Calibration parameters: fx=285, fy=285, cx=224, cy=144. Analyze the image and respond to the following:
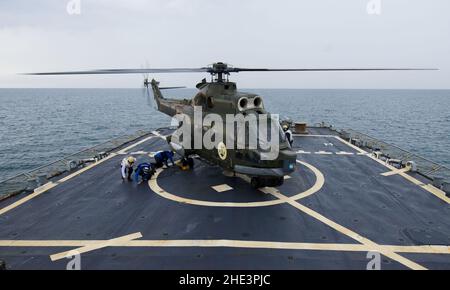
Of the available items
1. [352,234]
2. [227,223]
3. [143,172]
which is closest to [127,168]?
[143,172]

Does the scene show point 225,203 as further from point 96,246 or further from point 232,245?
point 96,246

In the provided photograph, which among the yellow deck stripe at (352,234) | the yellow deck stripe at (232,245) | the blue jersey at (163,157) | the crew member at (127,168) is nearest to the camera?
the yellow deck stripe at (352,234)

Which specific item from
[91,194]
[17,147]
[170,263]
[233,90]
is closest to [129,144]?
[91,194]

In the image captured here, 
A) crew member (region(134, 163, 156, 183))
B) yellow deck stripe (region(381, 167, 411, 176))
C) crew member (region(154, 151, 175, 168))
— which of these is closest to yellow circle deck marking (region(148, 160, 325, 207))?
crew member (region(134, 163, 156, 183))

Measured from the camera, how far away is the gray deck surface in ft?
29.2

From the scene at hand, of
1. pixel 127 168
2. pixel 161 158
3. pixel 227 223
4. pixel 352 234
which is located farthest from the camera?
pixel 161 158

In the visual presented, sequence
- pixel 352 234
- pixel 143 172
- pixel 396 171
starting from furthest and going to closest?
pixel 396 171 < pixel 143 172 < pixel 352 234

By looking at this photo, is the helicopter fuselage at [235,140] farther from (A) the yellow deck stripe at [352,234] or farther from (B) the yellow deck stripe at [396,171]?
(B) the yellow deck stripe at [396,171]

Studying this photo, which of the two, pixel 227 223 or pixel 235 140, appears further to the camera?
pixel 235 140

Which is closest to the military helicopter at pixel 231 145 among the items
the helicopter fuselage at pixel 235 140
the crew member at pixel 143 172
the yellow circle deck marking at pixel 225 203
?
the helicopter fuselage at pixel 235 140

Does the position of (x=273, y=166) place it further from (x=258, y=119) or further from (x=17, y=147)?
(x=17, y=147)

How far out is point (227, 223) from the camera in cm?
1123

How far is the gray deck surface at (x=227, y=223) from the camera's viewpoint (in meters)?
8.91

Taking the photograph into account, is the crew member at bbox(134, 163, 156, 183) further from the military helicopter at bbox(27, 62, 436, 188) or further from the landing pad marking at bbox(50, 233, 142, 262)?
the landing pad marking at bbox(50, 233, 142, 262)
